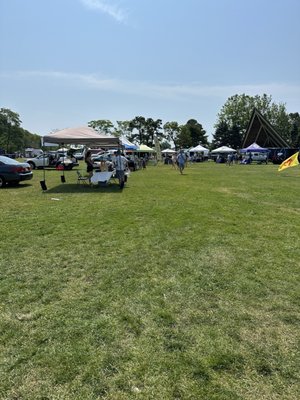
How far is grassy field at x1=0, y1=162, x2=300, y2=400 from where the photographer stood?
2379 mm

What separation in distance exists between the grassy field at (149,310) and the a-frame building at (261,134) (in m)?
51.6

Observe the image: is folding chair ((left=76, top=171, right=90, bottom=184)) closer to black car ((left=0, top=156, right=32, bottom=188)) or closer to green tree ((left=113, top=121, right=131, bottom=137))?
black car ((left=0, top=156, right=32, bottom=188))

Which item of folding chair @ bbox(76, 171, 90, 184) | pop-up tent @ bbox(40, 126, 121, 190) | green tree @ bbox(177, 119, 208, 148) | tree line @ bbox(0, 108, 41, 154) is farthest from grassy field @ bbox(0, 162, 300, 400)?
tree line @ bbox(0, 108, 41, 154)

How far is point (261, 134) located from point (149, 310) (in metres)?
58.1

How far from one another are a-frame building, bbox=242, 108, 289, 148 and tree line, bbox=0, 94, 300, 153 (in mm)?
11615

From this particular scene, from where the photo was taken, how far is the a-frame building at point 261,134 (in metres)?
53.9

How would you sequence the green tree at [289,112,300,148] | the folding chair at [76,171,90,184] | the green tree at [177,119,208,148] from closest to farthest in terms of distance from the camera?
the folding chair at [76,171,90,184]
the green tree at [289,112,300,148]
the green tree at [177,119,208,148]

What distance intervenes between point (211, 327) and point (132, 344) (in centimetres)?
82

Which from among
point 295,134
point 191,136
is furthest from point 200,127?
point 295,134

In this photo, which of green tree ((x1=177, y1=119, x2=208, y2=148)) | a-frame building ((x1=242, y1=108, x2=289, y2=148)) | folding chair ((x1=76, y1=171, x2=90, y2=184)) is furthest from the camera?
green tree ((x1=177, y1=119, x2=208, y2=148))

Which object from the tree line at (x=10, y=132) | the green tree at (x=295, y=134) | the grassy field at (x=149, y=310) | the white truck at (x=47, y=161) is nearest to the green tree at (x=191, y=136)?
the green tree at (x=295, y=134)

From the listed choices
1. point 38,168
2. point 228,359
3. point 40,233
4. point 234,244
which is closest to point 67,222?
point 40,233

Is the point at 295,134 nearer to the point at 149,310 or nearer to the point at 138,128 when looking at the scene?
the point at 138,128

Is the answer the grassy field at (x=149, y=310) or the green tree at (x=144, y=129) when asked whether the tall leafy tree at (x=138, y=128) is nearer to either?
the green tree at (x=144, y=129)
